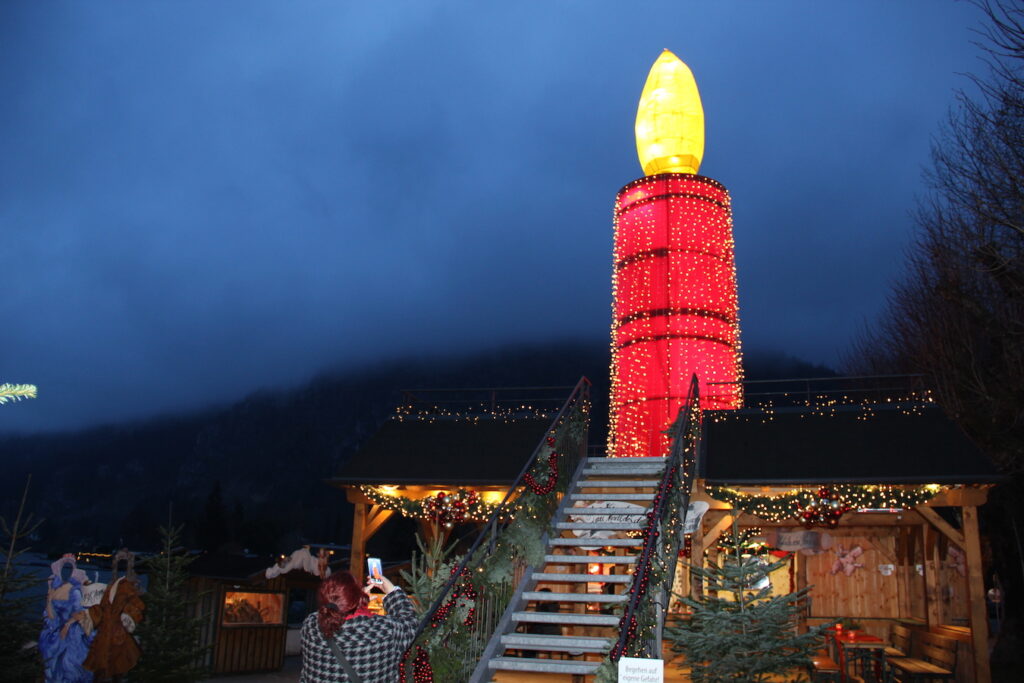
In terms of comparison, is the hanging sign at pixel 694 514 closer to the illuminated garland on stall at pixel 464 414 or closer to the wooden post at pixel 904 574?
the illuminated garland on stall at pixel 464 414

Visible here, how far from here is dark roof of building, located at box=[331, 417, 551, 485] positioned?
45.6 feet

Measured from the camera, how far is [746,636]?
5988mm

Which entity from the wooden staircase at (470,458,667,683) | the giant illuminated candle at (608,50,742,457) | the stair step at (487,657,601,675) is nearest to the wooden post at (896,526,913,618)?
the giant illuminated candle at (608,50,742,457)

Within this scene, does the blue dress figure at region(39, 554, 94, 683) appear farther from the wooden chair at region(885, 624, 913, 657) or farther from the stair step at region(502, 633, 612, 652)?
the wooden chair at region(885, 624, 913, 657)

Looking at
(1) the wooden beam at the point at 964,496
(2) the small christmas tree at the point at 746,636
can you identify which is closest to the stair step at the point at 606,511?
(2) the small christmas tree at the point at 746,636

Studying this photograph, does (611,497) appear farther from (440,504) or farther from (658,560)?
(440,504)

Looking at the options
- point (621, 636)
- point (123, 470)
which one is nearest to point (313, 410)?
point (123, 470)

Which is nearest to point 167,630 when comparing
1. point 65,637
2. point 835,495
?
point 65,637

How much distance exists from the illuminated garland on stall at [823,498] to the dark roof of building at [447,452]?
3706 millimetres

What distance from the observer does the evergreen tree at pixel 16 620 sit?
912 centimetres

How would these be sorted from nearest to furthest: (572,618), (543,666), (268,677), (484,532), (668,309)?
(543,666), (484,532), (572,618), (268,677), (668,309)

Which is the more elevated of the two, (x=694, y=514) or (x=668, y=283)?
(x=668, y=283)

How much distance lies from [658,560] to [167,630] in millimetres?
7268

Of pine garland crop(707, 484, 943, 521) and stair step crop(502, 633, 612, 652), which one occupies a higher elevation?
pine garland crop(707, 484, 943, 521)
